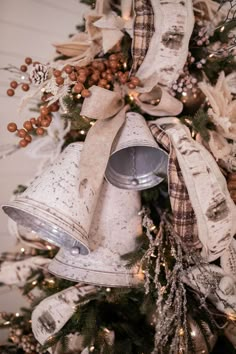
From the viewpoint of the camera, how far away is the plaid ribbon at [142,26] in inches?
29.2

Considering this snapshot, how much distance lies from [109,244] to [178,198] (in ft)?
0.66

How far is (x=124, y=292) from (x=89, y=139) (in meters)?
0.36

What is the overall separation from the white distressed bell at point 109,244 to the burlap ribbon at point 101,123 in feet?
0.32

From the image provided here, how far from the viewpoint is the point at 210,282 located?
2.52ft

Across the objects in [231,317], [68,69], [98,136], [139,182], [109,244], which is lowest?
[231,317]

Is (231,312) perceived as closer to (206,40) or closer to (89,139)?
(89,139)

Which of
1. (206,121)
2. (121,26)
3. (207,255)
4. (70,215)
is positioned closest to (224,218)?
(207,255)

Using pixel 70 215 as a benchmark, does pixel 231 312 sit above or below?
below

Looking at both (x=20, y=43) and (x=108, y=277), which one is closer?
(x=108, y=277)

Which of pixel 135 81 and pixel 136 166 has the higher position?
pixel 135 81

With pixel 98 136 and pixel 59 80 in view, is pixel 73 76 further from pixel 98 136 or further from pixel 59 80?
pixel 98 136

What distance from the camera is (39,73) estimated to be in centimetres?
78

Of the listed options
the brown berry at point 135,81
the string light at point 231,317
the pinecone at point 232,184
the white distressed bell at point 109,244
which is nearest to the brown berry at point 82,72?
the brown berry at point 135,81

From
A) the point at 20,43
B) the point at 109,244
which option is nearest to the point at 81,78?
the point at 109,244
